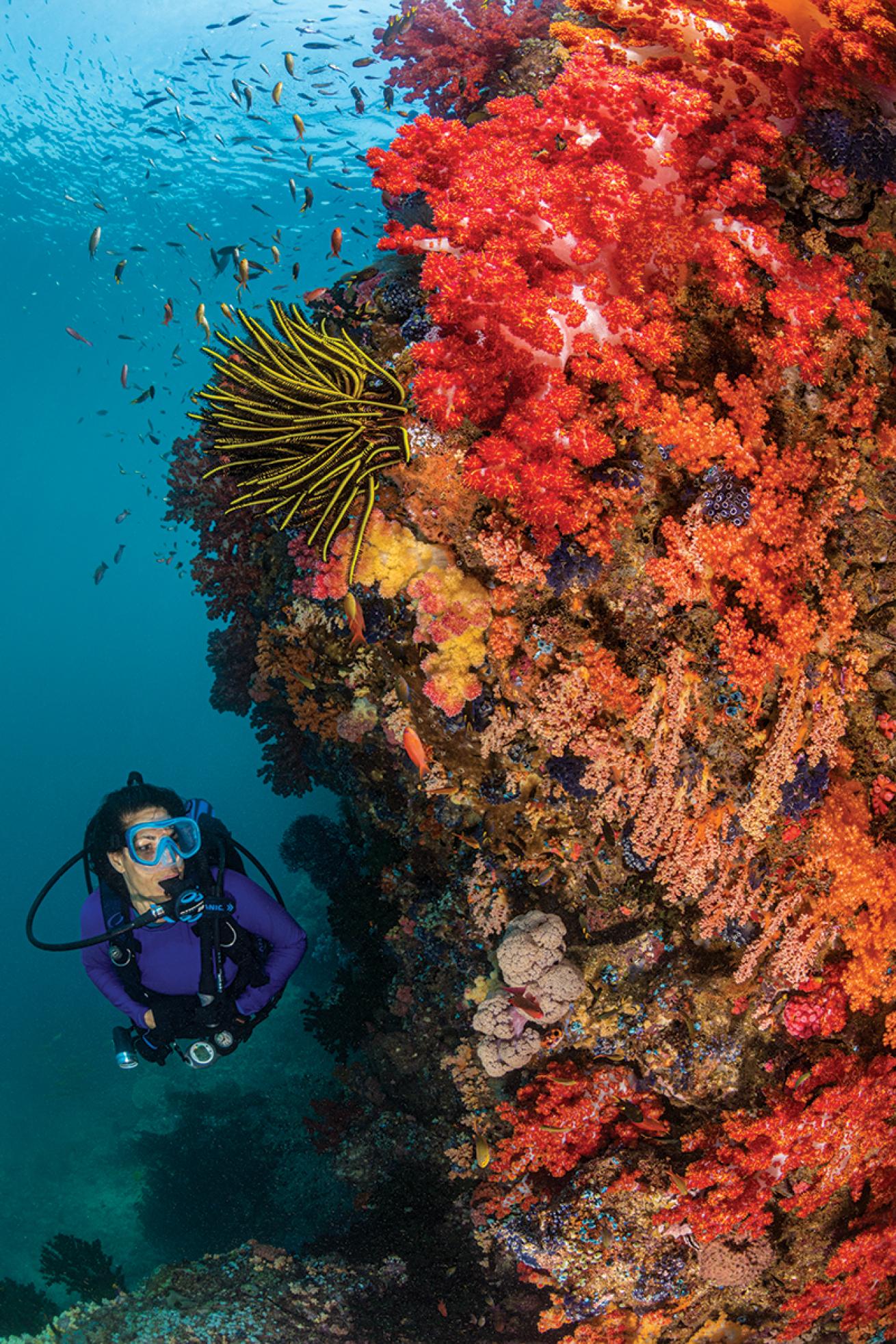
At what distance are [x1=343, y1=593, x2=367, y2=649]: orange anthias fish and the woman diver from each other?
1.71 m

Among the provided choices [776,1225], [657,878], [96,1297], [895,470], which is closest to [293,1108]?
[96,1297]

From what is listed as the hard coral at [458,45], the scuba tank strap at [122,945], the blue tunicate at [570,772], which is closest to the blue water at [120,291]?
the hard coral at [458,45]

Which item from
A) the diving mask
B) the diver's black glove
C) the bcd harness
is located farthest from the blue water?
the diver's black glove

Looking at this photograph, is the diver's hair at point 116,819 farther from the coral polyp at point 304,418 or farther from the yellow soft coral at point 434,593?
the coral polyp at point 304,418

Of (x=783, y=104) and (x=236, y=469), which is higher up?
(x=783, y=104)

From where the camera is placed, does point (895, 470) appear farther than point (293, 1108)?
No

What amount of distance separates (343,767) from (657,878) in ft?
10.2

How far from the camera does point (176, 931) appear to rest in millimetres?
5168

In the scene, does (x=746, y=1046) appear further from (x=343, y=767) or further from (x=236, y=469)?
(x=236, y=469)

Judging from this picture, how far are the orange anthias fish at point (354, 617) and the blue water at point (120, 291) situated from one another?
4.47 meters

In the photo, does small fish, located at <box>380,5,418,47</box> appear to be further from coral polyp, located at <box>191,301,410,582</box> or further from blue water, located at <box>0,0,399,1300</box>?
coral polyp, located at <box>191,301,410,582</box>

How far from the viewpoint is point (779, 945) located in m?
4.27

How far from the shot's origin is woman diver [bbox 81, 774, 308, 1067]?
4738mm

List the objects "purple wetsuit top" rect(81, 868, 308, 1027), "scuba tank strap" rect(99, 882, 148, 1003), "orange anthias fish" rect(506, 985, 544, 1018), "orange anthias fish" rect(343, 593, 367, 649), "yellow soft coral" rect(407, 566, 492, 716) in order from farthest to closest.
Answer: "purple wetsuit top" rect(81, 868, 308, 1027)
"scuba tank strap" rect(99, 882, 148, 1003)
"orange anthias fish" rect(506, 985, 544, 1018)
"orange anthias fish" rect(343, 593, 367, 649)
"yellow soft coral" rect(407, 566, 492, 716)
